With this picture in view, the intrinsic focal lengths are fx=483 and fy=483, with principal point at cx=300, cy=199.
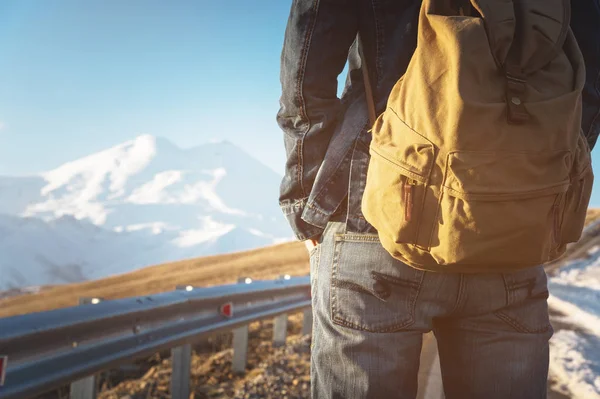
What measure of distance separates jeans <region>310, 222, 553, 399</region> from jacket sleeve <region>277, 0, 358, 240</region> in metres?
0.18

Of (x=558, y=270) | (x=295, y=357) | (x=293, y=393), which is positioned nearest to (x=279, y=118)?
(x=293, y=393)

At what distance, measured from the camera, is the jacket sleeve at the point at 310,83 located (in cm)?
152

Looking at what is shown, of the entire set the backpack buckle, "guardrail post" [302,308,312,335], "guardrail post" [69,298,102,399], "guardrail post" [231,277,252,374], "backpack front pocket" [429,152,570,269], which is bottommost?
"guardrail post" [302,308,312,335]

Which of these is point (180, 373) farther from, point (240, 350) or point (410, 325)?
point (410, 325)

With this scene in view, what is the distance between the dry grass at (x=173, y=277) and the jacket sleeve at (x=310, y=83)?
976 cm

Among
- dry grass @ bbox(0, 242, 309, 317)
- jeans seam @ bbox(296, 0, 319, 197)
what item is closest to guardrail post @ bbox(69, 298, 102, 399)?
jeans seam @ bbox(296, 0, 319, 197)

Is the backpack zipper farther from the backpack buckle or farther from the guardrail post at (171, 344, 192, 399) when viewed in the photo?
the guardrail post at (171, 344, 192, 399)

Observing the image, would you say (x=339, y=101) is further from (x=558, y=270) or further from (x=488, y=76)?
(x=558, y=270)

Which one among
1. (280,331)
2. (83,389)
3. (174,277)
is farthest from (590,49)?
(174,277)

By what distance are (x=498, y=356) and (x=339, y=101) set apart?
94 cm

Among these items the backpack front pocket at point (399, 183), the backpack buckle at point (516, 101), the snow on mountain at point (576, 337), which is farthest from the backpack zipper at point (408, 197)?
the snow on mountain at point (576, 337)

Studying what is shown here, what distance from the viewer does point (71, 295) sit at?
44.9 ft

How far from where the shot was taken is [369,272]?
4.48 ft

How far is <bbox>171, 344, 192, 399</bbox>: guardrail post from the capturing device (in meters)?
3.24
